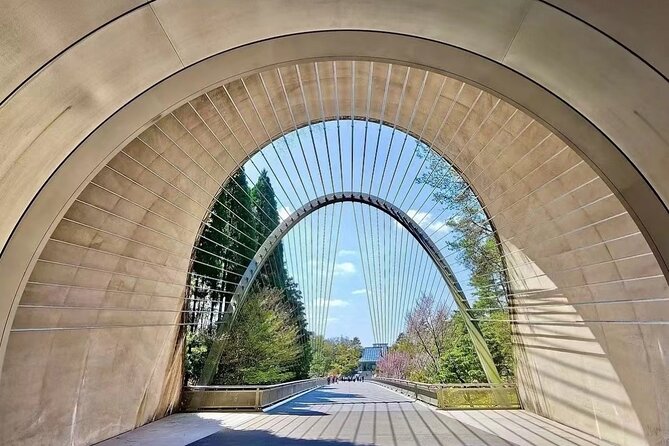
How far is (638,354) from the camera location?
8133 mm

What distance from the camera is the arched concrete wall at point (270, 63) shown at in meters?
3.63

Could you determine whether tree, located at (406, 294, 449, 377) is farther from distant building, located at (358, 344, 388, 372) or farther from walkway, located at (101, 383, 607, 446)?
distant building, located at (358, 344, 388, 372)

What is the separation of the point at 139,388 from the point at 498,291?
42.1 ft

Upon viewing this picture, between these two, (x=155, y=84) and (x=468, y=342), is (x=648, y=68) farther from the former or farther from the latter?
(x=468, y=342)

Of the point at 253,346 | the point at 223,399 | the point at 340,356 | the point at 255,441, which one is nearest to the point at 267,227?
the point at 253,346

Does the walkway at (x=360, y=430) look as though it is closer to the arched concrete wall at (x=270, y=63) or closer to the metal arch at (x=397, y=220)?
the metal arch at (x=397, y=220)

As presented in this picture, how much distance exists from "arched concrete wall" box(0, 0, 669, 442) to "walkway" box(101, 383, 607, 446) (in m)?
6.09

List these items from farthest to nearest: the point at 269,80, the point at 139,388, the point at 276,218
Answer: the point at 276,218
the point at 139,388
the point at 269,80

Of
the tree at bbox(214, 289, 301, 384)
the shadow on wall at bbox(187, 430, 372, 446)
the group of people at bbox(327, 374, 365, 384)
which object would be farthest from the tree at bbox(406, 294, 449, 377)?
the group of people at bbox(327, 374, 365, 384)

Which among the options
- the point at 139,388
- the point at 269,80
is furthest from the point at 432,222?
the point at 139,388

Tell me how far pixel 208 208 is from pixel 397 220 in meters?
9.29

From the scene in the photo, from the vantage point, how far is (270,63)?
532 cm

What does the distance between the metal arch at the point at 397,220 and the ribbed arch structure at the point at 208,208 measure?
223 centimetres

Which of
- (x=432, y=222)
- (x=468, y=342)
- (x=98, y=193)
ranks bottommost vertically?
(x=468, y=342)
